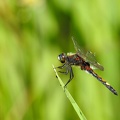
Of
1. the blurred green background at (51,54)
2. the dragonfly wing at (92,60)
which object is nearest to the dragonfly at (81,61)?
the dragonfly wing at (92,60)

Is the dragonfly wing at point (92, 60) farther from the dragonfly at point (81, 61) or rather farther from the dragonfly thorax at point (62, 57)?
the dragonfly thorax at point (62, 57)

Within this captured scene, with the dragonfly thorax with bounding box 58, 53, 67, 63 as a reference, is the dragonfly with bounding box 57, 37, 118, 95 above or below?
below

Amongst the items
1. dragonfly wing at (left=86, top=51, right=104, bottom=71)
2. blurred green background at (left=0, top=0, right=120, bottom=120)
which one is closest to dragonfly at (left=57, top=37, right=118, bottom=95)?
dragonfly wing at (left=86, top=51, right=104, bottom=71)

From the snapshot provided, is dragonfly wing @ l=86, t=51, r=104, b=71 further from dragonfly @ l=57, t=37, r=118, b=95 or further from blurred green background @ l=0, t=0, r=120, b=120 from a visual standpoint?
blurred green background @ l=0, t=0, r=120, b=120

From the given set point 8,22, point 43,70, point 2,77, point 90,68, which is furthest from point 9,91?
point 90,68

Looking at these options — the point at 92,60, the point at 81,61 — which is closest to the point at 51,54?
the point at 81,61

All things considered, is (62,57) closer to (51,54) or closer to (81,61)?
(81,61)

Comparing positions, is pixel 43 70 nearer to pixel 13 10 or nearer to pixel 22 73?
pixel 22 73
